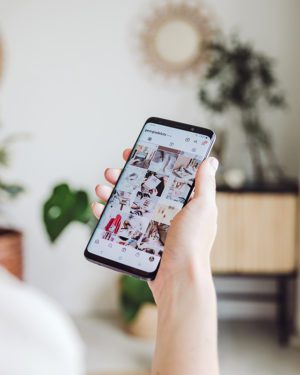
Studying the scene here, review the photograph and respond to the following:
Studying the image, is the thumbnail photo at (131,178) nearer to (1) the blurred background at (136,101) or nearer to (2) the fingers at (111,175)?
(2) the fingers at (111,175)

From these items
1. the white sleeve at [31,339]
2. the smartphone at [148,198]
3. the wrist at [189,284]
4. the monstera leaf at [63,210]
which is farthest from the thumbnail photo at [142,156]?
the monstera leaf at [63,210]

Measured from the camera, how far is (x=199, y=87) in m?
3.14

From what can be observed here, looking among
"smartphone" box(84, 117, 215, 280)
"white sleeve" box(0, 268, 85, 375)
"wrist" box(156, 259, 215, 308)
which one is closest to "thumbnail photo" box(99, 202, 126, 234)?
"smartphone" box(84, 117, 215, 280)

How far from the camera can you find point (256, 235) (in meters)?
2.87

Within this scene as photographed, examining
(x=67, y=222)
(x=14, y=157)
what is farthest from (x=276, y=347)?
(x=14, y=157)

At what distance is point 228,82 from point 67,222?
1.12m

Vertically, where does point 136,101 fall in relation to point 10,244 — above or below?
above

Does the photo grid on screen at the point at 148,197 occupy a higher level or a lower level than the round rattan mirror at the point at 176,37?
lower

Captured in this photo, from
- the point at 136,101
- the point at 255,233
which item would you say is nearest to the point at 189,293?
the point at 255,233

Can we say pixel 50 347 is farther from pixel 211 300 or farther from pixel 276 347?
pixel 276 347

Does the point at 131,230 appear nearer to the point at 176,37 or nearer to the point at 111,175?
the point at 111,175

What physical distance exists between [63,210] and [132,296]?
63cm

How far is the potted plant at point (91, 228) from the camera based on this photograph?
2.54 metres

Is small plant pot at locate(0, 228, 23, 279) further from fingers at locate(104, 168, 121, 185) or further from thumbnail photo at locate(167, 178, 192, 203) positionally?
thumbnail photo at locate(167, 178, 192, 203)
